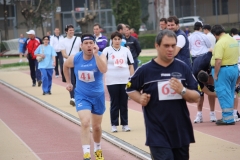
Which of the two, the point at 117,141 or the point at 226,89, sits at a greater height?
the point at 226,89

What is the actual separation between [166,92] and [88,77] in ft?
10.2

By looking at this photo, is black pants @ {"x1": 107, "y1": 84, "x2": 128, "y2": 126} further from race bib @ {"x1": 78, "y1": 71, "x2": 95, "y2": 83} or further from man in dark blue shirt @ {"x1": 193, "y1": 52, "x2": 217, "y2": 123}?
race bib @ {"x1": 78, "y1": 71, "x2": 95, "y2": 83}

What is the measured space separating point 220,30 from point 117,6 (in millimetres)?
40006

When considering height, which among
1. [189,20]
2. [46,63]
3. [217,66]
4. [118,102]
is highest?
[189,20]

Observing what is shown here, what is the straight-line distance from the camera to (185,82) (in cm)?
665

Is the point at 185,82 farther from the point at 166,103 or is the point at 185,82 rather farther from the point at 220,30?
the point at 220,30

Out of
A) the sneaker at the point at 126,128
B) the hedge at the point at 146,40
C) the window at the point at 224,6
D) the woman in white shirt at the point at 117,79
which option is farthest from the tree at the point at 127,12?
the sneaker at the point at 126,128

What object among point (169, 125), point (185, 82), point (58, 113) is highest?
point (185, 82)

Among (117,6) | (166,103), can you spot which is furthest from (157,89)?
(117,6)

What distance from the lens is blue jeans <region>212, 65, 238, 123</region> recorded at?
488 inches

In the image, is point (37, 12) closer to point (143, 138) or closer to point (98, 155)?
point (143, 138)

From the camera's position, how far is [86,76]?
374 inches

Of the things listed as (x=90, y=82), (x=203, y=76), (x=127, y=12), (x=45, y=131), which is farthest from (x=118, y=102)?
(x=127, y=12)

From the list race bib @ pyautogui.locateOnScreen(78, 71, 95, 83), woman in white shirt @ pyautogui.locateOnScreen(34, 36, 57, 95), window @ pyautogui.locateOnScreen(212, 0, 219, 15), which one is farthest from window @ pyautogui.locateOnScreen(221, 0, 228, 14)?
race bib @ pyautogui.locateOnScreen(78, 71, 95, 83)
